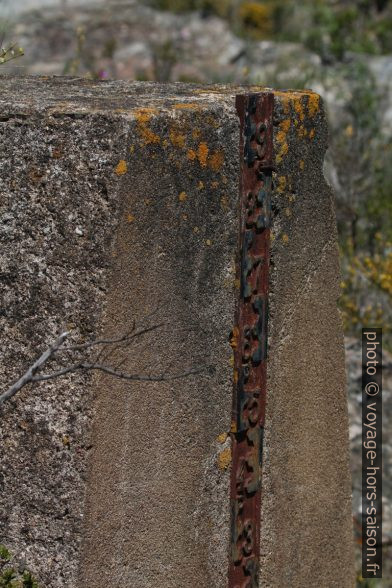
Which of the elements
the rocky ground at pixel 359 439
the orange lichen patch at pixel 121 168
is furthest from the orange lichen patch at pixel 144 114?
the rocky ground at pixel 359 439

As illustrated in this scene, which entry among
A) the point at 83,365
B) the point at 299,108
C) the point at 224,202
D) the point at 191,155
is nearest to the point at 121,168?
the point at 191,155

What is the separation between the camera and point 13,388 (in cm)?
213

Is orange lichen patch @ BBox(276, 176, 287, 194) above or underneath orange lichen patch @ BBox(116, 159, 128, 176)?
above

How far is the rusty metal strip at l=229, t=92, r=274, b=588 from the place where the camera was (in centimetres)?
249

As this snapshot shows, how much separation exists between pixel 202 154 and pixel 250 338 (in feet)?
1.64

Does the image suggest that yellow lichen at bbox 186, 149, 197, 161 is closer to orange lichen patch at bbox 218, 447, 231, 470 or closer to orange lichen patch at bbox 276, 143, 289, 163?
orange lichen patch at bbox 276, 143, 289, 163

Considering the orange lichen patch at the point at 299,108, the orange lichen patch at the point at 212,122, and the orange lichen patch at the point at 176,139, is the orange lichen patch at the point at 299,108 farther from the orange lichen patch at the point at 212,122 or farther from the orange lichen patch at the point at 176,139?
the orange lichen patch at the point at 176,139

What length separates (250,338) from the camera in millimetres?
2572

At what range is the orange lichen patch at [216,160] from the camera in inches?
94.7

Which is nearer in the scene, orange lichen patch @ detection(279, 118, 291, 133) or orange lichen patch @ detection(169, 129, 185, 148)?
orange lichen patch @ detection(169, 129, 185, 148)

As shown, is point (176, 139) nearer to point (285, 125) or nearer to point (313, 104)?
point (285, 125)

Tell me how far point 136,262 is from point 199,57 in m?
10.8

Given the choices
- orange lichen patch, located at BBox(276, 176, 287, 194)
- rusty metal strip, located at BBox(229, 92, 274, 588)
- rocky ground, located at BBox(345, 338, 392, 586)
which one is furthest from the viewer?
rocky ground, located at BBox(345, 338, 392, 586)

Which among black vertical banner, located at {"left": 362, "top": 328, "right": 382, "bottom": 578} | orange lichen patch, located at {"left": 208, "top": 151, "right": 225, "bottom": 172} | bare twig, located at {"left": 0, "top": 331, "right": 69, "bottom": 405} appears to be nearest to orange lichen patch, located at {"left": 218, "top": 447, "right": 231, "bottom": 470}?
bare twig, located at {"left": 0, "top": 331, "right": 69, "bottom": 405}
